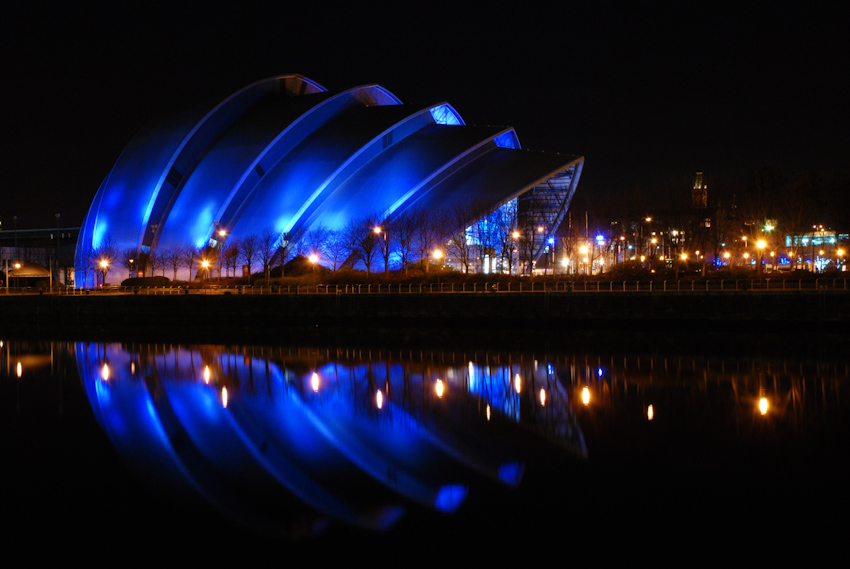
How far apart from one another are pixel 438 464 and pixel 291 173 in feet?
127

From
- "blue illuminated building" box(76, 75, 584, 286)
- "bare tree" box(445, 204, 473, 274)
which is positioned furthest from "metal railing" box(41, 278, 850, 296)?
"blue illuminated building" box(76, 75, 584, 286)

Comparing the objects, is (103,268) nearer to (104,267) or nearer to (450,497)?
(104,267)

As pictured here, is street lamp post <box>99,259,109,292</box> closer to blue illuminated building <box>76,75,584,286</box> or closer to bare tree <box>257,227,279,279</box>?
blue illuminated building <box>76,75,584,286</box>

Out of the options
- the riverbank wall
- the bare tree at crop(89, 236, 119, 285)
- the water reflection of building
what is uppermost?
the bare tree at crop(89, 236, 119, 285)

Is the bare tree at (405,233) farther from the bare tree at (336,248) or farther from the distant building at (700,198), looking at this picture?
the distant building at (700,198)

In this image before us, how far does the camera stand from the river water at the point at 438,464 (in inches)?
288

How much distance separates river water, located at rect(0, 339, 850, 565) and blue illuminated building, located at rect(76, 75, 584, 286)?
28534 mm

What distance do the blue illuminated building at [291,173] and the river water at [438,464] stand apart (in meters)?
28.5

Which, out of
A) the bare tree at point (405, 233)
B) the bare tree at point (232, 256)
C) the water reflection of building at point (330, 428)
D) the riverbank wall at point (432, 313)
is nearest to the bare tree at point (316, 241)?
the bare tree at point (232, 256)

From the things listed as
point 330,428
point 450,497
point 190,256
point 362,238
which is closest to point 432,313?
point 362,238

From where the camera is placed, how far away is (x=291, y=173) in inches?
1829

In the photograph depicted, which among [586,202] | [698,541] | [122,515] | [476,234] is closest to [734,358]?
[698,541]

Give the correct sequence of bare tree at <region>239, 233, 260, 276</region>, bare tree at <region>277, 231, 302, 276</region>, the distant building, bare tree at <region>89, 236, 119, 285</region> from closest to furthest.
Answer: bare tree at <region>239, 233, 260, 276</region> < bare tree at <region>277, 231, 302, 276</region> < bare tree at <region>89, 236, 119, 285</region> < the distant building

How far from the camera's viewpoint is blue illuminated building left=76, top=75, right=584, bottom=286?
150ft
